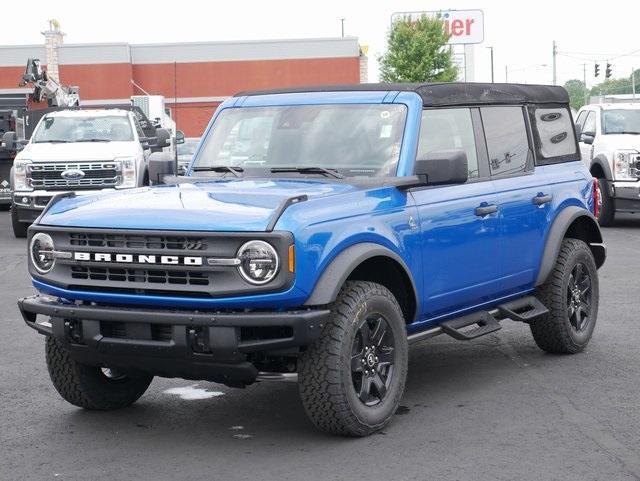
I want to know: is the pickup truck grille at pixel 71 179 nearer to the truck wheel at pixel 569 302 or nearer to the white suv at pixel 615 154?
the white suv at pixel 615 154

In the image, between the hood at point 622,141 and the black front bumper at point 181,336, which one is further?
the hood at point 622,141

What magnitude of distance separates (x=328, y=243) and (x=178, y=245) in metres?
0.74

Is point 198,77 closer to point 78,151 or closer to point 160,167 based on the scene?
point 78,151

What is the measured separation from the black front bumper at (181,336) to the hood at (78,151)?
1237cm

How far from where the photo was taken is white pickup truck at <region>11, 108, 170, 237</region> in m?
18.0

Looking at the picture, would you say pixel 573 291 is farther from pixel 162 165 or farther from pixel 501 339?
pixel 162 165

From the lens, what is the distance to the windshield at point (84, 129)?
18969 millimetres

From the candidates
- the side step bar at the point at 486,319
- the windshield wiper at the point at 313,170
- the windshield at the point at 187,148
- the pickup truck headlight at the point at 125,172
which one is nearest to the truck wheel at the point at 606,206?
the pickup truck headlight at the point at 125,172

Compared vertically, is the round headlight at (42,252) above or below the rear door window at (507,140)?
below

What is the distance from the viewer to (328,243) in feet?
19.0

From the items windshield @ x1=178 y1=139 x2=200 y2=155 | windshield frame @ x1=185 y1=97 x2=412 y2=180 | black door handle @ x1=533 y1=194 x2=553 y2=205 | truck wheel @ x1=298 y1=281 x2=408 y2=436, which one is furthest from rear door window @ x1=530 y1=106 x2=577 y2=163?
windshield @ x1=178 y1=139 x2=200 y2=155

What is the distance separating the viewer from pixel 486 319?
734 centimetres

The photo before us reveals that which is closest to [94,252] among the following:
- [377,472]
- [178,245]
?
[178,245]

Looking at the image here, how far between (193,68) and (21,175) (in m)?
36.1
